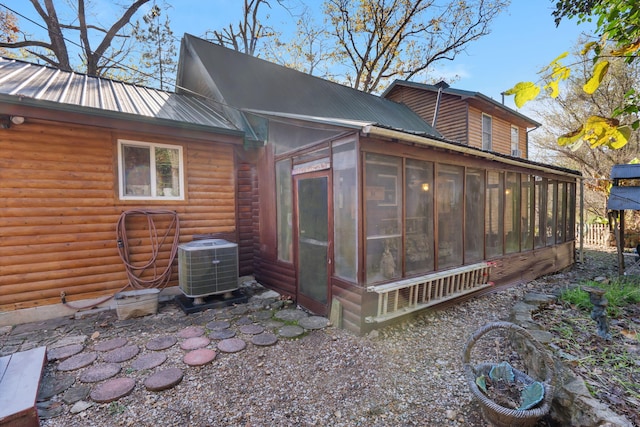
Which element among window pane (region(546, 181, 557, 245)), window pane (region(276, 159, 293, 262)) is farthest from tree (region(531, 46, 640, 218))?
window pane (region(276, 159, 293, 262))

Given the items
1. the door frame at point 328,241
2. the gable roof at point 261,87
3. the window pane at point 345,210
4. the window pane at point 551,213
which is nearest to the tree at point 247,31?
the gable roof at point 261,87

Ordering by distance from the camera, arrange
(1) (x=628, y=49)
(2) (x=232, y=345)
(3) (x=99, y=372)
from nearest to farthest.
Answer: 1. (1) (x=628, y=49)
2. (3) (x=99, y=372)
3. (2) (x=232, y=345)

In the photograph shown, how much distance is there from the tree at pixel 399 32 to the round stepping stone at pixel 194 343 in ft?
50.1

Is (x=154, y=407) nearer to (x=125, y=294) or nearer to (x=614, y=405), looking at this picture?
(x=125, y=294)

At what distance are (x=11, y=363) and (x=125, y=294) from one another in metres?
1.56

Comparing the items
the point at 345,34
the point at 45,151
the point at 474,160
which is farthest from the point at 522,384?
the point at 345,34

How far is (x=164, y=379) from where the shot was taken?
2736 millimetres

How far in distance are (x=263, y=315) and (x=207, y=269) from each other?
1.12 meters

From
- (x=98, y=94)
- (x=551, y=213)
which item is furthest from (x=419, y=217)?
(x=98, y=94)

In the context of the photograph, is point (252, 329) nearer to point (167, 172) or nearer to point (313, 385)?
point (313, 385)

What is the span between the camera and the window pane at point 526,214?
6.34m

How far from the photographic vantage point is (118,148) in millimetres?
4648

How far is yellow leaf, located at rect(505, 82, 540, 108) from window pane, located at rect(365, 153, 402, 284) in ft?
7.64

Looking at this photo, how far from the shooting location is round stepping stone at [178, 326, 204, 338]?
3.66m
